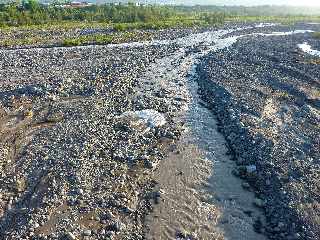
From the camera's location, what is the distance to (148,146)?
79.7 feet

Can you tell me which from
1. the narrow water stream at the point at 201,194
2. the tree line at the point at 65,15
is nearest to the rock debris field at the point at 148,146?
the narrow water stream at the point at 201,194

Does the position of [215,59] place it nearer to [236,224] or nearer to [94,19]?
[236,224]

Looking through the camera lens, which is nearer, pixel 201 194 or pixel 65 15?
pixel 201 194

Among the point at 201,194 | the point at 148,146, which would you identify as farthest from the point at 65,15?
the point at 201,194

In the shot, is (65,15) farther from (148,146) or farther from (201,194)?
(201,194)

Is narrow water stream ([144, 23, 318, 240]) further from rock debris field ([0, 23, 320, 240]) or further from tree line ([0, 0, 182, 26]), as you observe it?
tree line ([0, 0, 182, 26])

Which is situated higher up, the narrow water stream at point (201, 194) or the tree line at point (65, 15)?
the narrow water stream at point (201, 194)

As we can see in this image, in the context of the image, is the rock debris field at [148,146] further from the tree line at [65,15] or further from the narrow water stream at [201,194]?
the tree line at [65,15]

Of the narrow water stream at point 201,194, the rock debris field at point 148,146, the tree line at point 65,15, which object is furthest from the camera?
the tree line at point 65,15

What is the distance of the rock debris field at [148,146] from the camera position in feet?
58.5

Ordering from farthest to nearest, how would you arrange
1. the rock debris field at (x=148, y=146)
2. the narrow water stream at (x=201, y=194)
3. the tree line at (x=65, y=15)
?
the tree line at (x=65, y=15) → the rock debris field at (x=148, y=146) → the narrow water stream at (x=201, y=194)

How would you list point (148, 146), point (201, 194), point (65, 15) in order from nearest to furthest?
point (201, 194), point (148, 146), point (65, 15)

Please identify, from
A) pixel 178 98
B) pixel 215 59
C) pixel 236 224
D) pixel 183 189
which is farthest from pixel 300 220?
pixel 215 59

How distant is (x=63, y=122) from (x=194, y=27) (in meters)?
64.1
